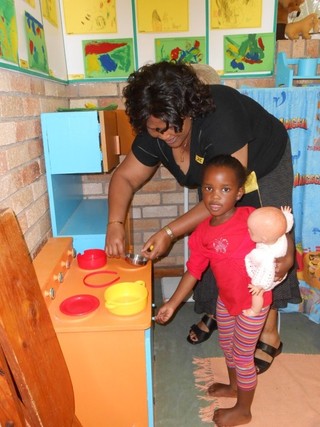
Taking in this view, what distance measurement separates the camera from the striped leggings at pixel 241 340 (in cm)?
122

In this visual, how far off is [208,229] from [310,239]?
3.31 feet

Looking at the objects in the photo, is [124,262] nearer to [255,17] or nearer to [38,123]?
[38,123]

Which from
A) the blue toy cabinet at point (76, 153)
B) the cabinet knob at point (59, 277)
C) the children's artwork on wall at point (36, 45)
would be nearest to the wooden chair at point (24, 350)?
the cabinet knob at point (59, 277)

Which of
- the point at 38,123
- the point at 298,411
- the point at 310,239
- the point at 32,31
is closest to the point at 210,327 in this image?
the point at 298,411

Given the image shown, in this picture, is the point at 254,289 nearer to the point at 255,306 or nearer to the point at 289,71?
the point at 255,306

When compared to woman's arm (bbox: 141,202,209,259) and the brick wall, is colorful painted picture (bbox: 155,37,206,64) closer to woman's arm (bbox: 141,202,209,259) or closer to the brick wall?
the brick wall

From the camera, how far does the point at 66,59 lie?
207 centimetres

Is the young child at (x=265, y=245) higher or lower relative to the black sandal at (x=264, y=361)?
higher

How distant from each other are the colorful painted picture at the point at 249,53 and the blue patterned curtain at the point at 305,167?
0.37 meters

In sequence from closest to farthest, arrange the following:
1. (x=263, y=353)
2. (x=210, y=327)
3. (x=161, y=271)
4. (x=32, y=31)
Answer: (x=32, y=31) < (x=263, y=353) < (x=210, y=327) < (x=161, y=271)

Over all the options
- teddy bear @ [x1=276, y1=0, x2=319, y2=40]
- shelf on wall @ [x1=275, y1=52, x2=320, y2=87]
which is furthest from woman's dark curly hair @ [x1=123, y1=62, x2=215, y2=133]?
teddy bear @ [x1=276, y1=0, x2=319, y2=40]

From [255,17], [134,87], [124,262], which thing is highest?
[255,17]

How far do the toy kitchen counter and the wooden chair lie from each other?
5.2 inches

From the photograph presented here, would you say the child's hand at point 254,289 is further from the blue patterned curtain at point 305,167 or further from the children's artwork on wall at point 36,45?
the children's artwork on wall at point 36,45
